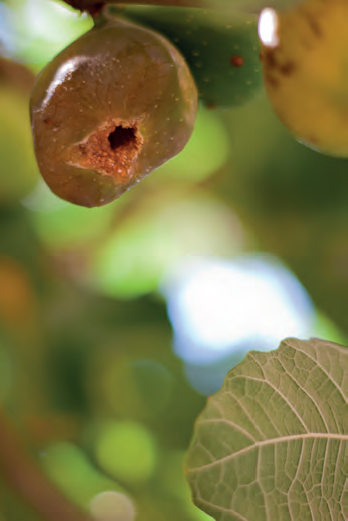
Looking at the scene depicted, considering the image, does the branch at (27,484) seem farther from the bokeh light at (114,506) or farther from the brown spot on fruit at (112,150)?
the brown spot on fruit at (112,150)

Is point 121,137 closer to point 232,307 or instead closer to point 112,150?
point 112,150

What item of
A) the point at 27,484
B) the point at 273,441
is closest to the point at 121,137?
the point at 273,441

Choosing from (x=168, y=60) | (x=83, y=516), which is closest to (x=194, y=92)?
(x=168, y=60)

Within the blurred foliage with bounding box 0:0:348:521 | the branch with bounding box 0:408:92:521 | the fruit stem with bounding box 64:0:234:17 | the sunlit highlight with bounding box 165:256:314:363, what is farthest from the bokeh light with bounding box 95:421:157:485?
the fruit stem with bounding box 64:0:234:17

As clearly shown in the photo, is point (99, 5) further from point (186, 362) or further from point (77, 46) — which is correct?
point (186, 362)

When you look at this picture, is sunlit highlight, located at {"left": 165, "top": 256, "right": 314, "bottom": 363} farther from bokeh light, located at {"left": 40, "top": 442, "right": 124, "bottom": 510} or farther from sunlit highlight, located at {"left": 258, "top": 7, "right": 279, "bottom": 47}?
sunlit highlight, located at {"left": 258, "top": 7, "right": 279, "bottom": 47}
